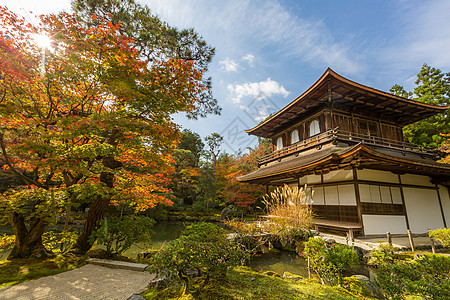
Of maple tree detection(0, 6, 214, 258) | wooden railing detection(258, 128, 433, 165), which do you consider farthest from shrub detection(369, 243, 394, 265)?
maple tree detection(0, 6, 214, 258)

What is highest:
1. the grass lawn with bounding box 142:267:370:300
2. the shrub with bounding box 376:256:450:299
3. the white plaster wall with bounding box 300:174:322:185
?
the white plaster wall with bounding box 300:174:322:185

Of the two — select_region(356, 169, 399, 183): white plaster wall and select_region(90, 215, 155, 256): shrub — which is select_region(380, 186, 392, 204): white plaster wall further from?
select_region(90, 215, 155, 256): shrub

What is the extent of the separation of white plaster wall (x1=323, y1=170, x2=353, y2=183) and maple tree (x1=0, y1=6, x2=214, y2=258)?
18.6ft

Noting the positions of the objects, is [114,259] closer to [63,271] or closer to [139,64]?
[63,271]

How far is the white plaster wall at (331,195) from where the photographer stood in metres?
6.66

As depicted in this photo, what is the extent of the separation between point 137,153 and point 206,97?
312 cm

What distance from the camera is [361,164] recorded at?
5.25 meters

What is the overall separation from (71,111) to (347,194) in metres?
7.88

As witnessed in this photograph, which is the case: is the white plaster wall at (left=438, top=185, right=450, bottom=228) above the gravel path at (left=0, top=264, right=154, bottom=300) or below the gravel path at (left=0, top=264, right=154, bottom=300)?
above

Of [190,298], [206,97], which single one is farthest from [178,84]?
[190,298]

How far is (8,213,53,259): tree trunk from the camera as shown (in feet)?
10.7

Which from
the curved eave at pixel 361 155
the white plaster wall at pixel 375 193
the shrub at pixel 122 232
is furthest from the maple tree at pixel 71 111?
the white plaster wall at pixel 375 193

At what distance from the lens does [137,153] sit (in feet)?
13.9

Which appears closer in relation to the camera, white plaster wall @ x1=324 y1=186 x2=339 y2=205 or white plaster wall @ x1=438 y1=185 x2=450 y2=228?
white plaster wall @ x1=324 y1=186 x2=339 y2=205
